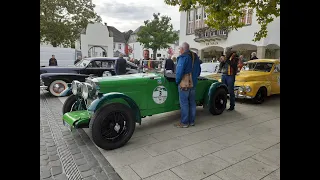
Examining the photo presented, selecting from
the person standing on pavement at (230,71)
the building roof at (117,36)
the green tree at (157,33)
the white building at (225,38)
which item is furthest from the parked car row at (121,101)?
the building roof at (117,36)

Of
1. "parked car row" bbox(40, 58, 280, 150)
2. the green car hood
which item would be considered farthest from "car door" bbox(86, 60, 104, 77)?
the green car hood

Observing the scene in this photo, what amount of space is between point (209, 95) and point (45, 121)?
4051 mm

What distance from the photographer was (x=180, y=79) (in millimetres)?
4617

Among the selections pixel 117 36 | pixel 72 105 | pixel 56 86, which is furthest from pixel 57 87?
pixel 117 36

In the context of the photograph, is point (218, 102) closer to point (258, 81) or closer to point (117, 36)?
point (258, 81)

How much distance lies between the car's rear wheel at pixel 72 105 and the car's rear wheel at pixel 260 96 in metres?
5.45

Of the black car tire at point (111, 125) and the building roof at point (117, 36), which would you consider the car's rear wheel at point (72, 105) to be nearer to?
the black car tire at point (111, 125)

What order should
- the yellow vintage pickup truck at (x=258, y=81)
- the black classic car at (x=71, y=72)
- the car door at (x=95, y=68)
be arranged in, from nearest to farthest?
the yellow vintage pickup truck at (x=258, y=81) → the black classic car at (x=71, y=72) → the car door at (x=95, y=68)

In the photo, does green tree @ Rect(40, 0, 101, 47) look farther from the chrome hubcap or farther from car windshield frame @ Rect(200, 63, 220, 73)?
car windshield frame @ Rect(200, 63, 220, 73)

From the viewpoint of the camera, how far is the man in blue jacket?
4.61 m

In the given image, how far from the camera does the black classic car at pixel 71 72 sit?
8.12 metres

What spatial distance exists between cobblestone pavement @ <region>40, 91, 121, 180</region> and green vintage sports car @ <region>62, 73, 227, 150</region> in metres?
0.29
